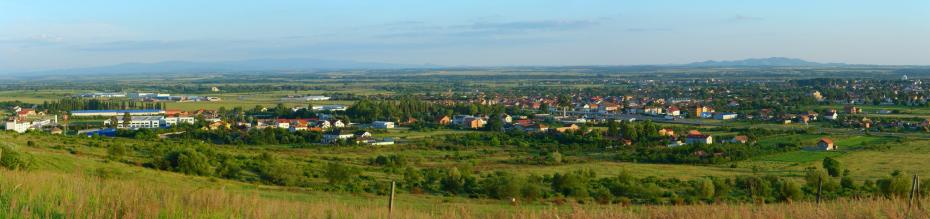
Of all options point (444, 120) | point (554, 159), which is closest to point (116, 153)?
point (554, 159)

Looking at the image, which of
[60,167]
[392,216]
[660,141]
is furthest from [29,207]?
[660,141]

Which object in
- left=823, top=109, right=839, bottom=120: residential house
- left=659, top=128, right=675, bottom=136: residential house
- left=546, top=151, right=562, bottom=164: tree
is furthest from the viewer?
left=823, top=109, right=839, bottom=120: residential house


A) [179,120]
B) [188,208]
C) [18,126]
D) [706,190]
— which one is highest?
[188,208]

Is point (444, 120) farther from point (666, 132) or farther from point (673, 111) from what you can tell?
point (673, 111)

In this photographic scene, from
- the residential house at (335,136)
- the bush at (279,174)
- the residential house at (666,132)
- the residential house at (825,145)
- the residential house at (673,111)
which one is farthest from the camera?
the residential house at (673,111)

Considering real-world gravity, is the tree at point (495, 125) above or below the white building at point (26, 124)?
below

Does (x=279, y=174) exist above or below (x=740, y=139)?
above

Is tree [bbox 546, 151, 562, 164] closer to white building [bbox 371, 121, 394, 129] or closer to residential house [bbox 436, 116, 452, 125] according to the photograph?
white building [bbox 371, 121, 394, 129]

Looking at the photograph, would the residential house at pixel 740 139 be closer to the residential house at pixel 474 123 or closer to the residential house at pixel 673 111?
the residential house at pixel 474 123

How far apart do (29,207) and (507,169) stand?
1968cm

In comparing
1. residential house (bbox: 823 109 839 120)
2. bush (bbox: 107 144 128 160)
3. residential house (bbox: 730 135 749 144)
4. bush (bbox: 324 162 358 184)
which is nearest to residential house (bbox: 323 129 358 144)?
bush (bbox: 107 144 128 160)

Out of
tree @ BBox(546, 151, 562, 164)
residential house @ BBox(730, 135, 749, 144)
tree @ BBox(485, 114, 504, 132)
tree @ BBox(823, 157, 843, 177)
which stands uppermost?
tree @ BBox(823, 157, 843, 177)

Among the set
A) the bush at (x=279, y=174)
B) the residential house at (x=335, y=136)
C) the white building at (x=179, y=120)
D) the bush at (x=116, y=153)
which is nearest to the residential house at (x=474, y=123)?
the residential house at (x=335, y=136)

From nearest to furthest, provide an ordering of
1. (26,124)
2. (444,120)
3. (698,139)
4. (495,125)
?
(698,139), (26,124), (495,125), (444,120)
